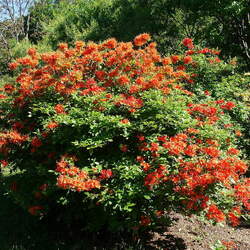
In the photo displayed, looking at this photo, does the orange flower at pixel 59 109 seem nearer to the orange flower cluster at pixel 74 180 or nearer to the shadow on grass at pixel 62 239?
the orange flower cluster at pixel 74 180

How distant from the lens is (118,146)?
433 centimetres

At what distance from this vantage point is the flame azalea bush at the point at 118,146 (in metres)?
3.76

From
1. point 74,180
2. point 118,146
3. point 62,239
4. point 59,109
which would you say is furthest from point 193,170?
point 62,239

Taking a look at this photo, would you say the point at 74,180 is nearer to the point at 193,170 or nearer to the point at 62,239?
the point at 193,170

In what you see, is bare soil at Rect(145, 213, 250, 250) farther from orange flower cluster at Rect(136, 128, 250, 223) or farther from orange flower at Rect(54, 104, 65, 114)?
orange flower at Rect(54, 104, 65, 114)

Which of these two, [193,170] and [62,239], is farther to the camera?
[62,239]

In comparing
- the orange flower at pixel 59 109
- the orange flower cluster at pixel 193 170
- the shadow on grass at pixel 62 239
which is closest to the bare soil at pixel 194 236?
the shadow on grass at pixel 62 239

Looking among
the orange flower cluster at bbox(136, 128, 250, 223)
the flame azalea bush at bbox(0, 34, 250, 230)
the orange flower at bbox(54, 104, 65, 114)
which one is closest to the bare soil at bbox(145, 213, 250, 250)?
the flame azalea bush at bbox(0, 34, 250, 230)

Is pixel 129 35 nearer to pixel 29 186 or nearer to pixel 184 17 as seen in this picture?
pixel 184 17

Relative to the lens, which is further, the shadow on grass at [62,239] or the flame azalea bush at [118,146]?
the shadow on grass at [62,239]

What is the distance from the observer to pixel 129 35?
14570 mm

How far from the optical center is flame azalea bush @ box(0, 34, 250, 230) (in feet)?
12.3

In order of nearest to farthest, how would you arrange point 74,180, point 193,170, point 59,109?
point 74,180
point 193,170
point 59,109

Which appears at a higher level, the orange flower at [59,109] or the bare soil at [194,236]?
the orange flower at [59,109]
